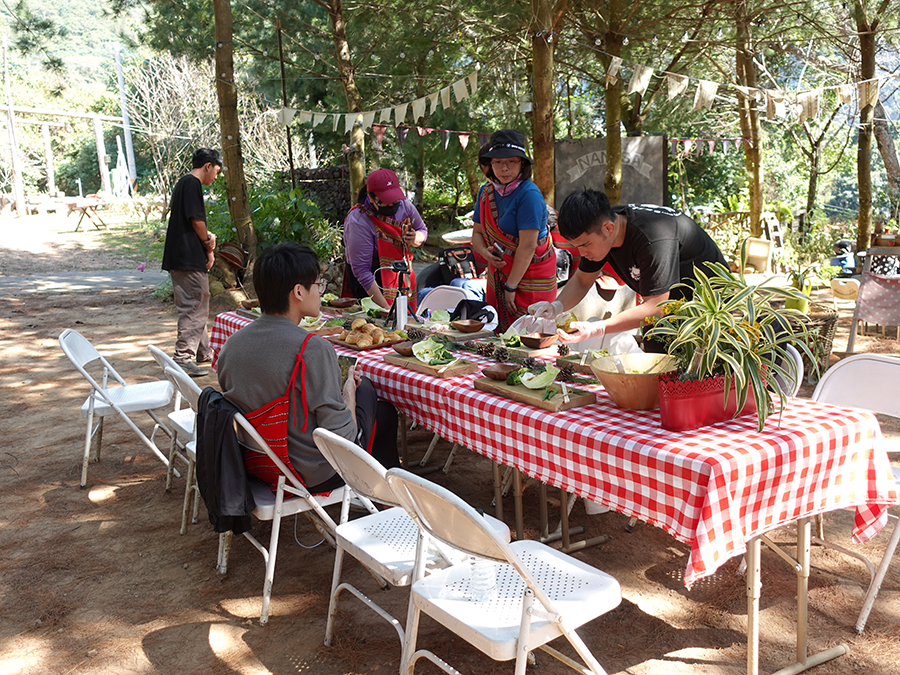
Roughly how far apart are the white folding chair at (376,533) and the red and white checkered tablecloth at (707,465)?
12.7 inches

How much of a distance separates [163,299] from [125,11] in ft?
13.3

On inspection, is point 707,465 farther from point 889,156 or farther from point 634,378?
point 889,156

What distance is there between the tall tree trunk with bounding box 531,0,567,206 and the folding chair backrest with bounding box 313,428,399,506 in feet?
15.3

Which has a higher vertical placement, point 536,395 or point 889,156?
point 889,156

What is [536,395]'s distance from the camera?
8.13 feet

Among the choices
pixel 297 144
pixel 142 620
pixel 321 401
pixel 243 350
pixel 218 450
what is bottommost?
pixel 142 620

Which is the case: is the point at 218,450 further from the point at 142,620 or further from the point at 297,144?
the point at 297,144

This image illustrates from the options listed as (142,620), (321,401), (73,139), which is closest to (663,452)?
(321,401)

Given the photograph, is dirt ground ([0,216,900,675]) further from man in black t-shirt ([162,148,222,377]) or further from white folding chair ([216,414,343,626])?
man in black t-shirt ([162,148,222,377])

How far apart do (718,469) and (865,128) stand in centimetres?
877

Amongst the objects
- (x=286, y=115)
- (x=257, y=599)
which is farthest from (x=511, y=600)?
(x=286, y=115)

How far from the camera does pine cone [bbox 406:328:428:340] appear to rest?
11.3 ft

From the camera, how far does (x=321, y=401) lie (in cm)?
254

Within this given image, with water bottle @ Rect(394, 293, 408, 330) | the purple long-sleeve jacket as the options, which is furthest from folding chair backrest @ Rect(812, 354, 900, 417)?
the purple long-sleeve jacket
